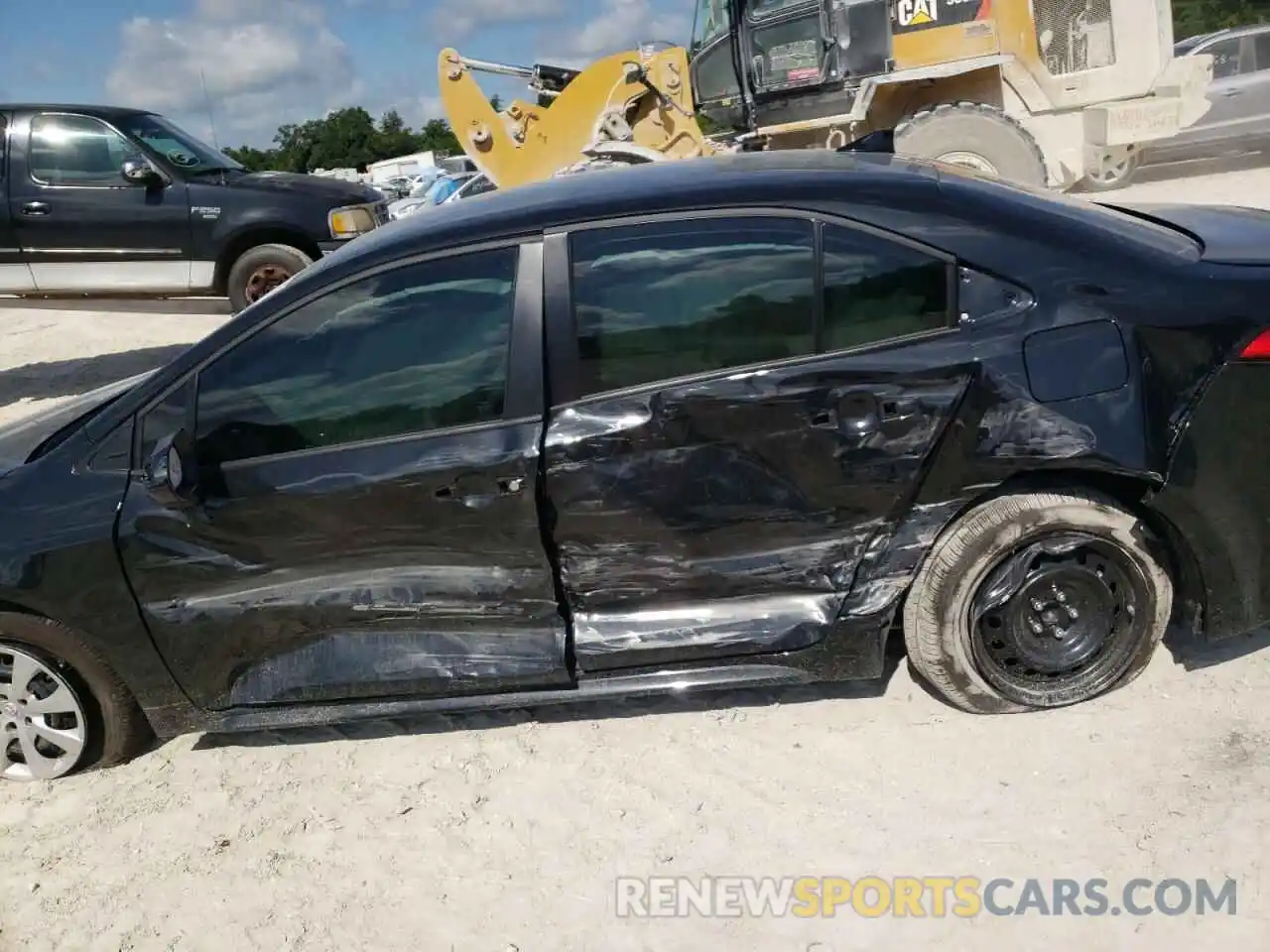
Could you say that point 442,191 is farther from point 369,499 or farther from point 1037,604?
point 1037,604

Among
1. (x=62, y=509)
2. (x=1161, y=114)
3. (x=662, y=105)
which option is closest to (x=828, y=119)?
(x=662, y=105)

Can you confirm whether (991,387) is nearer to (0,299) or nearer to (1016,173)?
(1016,173)

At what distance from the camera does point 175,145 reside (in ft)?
28.9

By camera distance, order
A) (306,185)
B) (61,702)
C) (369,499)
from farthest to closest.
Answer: (306,185) → (61,702) → (369,499)

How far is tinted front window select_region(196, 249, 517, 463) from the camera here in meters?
2.93

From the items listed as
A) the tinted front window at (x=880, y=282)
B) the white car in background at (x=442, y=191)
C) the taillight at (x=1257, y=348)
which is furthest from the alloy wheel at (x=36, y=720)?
the white car in background at (x=442, y=191)

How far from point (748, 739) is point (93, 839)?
1975mm

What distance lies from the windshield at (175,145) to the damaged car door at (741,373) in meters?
7.11

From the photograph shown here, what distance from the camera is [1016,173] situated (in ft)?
32.6

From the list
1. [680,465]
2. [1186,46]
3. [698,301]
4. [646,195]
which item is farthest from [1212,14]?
[680,465]

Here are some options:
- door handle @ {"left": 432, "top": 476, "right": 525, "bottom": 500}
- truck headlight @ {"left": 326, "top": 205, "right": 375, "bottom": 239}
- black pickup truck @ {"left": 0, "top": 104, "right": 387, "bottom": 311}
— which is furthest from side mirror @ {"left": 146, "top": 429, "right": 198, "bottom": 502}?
truck headlight @ {"left": 326, "top": 205, "right": 375, "bottom": 239}

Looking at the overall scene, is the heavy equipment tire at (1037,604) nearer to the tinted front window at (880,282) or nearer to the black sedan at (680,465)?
the black sedan at (680,465)

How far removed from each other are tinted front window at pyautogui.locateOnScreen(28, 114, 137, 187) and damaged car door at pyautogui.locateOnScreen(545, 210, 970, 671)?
717cm

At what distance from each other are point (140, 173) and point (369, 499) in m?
6.84
